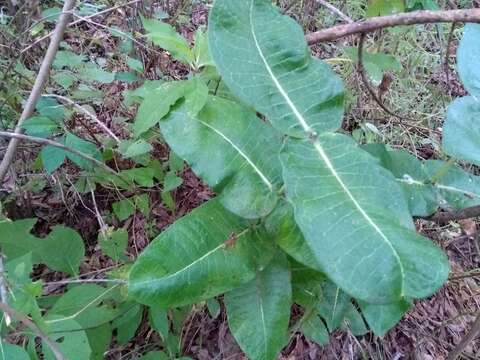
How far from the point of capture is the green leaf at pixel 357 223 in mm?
612

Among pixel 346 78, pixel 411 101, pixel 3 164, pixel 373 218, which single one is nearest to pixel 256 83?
pixel 373 218

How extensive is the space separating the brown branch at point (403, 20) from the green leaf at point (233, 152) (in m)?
0.20

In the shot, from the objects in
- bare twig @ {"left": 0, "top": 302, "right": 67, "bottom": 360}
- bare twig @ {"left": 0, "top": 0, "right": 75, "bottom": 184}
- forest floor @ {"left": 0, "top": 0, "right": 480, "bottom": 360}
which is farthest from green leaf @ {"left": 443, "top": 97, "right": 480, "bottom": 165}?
bare twig @ {"left": 0, "top": 0, "right": 75, "bottom": 184}

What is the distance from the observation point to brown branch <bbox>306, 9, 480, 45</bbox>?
2.71 ft

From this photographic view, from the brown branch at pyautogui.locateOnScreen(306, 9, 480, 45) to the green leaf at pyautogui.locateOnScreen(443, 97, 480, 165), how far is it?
0.13m

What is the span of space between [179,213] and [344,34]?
→ 89cm

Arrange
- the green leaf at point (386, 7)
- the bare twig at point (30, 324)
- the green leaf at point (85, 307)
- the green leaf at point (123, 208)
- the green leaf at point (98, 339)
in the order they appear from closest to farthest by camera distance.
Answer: the bare twig at point (30, 324), the green leaf at point (85, 307), the green leaf at point (98, 339), the green leaf at point (386, 7), the green leaf at point (123, 208)

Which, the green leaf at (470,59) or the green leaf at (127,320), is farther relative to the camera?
the green leaf at (127,320)

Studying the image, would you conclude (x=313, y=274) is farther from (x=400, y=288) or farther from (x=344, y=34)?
(x=344, y=34)

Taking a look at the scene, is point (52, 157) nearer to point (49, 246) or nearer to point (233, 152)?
point (49, 246)

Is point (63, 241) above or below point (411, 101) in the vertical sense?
above

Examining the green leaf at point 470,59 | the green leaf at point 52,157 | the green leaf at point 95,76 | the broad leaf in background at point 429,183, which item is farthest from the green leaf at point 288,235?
the green leaf at point 95,76

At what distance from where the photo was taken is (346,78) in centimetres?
224

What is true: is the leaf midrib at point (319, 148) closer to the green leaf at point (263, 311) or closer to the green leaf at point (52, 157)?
the green leaf at point (263, 311)
